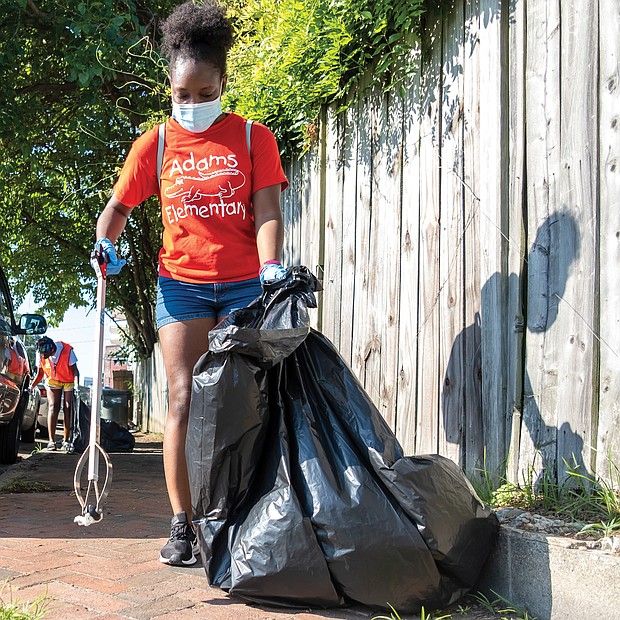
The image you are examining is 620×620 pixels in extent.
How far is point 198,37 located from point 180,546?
190 centimetres

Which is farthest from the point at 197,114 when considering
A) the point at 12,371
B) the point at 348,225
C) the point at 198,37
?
the point at 12,371

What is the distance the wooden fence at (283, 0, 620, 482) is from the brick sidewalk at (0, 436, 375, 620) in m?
0.97

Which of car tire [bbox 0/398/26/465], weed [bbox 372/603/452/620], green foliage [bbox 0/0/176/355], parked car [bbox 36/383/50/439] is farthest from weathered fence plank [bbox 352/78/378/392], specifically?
parked car [bbox 36/383/50/439]

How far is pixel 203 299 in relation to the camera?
2945 mm

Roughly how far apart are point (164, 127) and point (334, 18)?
1.17 m

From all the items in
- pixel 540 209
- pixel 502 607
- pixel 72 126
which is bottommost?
pixel 502 607

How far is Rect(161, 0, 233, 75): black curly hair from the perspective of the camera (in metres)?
2.91

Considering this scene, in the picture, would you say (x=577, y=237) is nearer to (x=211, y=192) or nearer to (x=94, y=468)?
(x=211, y=192)

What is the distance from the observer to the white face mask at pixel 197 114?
2.94 m

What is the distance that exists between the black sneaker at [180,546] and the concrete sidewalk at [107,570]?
36 millimetres

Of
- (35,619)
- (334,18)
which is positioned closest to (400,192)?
A: (334,18)

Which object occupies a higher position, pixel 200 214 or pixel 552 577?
pixel 200 214

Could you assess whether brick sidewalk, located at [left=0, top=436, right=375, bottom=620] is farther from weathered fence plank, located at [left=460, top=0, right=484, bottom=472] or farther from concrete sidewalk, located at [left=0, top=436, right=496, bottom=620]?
weathered fence plank, located at [left=460, top=0, right=484, bottom=472]

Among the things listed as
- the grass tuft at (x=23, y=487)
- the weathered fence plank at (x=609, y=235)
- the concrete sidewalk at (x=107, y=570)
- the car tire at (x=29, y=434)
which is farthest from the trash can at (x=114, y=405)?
the weathered fence plank at (x=609, y=235)
